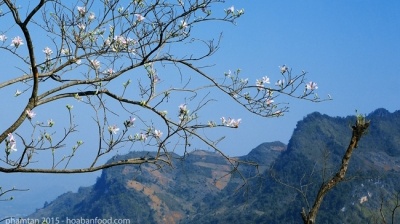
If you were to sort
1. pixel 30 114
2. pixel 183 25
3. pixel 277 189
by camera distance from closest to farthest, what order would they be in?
pixel 30 114
pixel 183 25
pixel 277 189

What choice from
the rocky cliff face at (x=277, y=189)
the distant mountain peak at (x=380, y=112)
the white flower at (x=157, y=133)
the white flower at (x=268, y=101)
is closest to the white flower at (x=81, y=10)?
the white flower at (x=157, y=133)

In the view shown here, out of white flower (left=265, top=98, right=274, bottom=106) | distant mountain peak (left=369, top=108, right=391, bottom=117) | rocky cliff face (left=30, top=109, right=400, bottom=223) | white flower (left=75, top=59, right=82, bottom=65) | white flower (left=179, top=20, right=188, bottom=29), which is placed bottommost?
white flower (left=265, top=98, right=274, bottom=106)

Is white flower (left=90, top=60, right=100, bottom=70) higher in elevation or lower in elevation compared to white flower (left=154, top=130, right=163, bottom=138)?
higher

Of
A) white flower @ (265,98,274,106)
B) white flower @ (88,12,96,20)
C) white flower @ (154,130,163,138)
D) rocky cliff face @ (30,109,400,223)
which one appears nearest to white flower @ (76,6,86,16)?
white flower @ (88,12,96,20)

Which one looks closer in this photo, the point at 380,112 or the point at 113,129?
the point at 113,129

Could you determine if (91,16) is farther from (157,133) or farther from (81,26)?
(157,133)

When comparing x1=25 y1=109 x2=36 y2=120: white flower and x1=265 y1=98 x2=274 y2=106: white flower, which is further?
x1=265 y1=98 x2=274 y2=106: white flower

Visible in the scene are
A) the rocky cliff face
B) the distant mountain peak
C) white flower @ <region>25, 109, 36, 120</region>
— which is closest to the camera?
white flower @ <region>25, 109, 36, 120</region>

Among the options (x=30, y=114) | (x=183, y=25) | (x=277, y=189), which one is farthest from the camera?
(x=277, y=189)

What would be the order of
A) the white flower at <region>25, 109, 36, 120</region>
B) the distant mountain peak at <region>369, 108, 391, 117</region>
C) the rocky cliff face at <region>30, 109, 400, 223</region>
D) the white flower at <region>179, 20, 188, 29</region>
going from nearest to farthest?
the white flower at <region>25, 109, 36, 120</region>, the white flower at <region>179, 20, 188, 29</region>, the rocky cliff face at <region>30, 109, 400, 223</region>, the distant mountain peak at <region>369, 108, 391, 117</region>

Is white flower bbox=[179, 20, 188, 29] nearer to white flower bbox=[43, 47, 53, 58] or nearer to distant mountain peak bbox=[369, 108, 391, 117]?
white flower bbox=[43, 47, 53, 58]

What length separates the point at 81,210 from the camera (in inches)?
7082

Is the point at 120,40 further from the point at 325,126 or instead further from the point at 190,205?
the point at 325,126

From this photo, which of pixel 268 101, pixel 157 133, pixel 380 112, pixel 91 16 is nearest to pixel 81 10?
pixel 91 16
